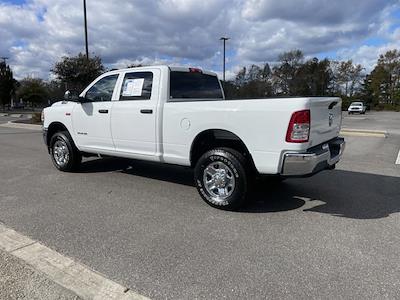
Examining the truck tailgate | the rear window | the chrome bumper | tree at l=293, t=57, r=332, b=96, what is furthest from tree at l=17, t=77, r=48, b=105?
the chrome bumper

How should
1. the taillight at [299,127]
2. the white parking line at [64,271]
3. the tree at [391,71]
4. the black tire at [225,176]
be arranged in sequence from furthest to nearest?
the tree at [391,71] < the black tire at [225,176] < the taillight at [299,127] < the white parking line at [64,271]

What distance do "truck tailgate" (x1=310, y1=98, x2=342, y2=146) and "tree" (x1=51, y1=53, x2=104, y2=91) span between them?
58.7 feet

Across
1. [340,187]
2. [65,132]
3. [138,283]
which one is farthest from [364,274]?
[65,132]

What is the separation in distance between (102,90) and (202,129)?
2.45 meters

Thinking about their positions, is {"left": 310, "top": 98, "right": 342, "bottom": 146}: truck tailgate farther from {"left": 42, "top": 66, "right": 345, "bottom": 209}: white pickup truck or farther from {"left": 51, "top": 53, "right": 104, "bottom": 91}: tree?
{"left": 51, "top": 53, "right": 104, "bottom": 91}: tree

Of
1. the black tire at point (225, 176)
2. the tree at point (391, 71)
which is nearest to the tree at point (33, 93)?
the tree at point (391, 71)

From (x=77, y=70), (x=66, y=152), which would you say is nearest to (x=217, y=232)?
(x=66, y=152)

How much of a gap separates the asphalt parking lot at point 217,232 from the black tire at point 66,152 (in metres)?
0.21

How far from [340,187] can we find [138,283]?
14.0ft

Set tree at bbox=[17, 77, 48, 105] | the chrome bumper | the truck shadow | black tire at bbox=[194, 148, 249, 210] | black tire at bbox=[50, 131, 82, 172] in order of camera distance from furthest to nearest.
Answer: tree at bbox=[17, 77, 48, 105], black tire at bbox=[50, 131, 82, 172], the truck shadow, black tire at bbox=[194, 148, 249, 210], the chrome bumper

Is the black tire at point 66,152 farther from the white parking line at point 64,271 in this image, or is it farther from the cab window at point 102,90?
the white parking line at point 64,271

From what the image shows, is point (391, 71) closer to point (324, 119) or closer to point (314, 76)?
point (314, 76)

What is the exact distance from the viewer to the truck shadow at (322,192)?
5.08 meters

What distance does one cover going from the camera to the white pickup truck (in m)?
4.43
